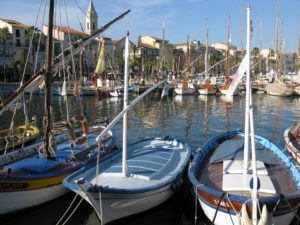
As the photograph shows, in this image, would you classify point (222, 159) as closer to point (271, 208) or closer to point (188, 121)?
point (271, 208)

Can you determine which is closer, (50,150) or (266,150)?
(50,150)

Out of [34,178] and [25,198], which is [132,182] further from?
[25,198]

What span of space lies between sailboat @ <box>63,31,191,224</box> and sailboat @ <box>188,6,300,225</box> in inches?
48.6

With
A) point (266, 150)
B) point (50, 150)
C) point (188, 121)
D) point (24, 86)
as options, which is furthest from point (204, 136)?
point (24, 86)

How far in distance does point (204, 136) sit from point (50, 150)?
17372 mm

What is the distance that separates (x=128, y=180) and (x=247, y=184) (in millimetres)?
4657

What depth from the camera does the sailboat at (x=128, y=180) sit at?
12.1 m

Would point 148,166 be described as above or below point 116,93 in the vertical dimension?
below

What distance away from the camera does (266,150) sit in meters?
18.5

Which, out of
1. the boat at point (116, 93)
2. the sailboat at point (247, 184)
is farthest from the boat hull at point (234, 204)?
the boat at point (116, 93)

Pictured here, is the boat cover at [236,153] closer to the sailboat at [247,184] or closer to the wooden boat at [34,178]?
the sailboat at [247,184]

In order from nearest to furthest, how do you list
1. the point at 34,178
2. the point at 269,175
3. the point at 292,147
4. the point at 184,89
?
the point at 34,178, the point at 269,175, the point at 292,147, the point at 184,89

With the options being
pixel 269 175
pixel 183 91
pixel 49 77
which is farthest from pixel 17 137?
pixel 183 91

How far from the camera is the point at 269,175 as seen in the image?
14.4m
